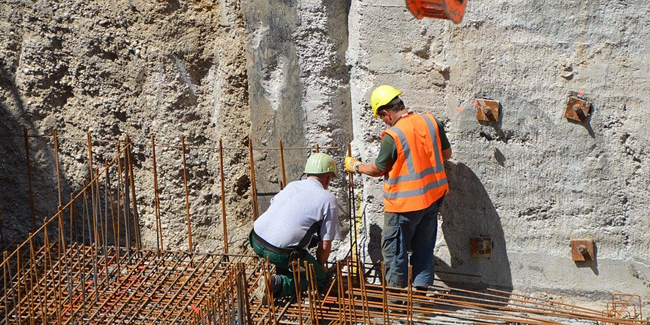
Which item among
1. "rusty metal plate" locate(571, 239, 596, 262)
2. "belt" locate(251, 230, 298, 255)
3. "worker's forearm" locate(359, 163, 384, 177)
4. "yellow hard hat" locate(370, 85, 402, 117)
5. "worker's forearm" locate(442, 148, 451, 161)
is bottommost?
"rusty metal plate" locate(571, 239, 596, 262)

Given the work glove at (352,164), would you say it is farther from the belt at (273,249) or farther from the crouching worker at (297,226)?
the belt at (273,249)

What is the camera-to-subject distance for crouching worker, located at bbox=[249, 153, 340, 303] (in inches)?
227

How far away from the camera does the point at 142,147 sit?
693 centimetres

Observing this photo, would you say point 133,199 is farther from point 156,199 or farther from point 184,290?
point 184,290

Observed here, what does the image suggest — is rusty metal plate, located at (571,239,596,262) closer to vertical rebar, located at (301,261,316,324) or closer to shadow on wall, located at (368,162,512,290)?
shadow on wall, located at (368,162,512,290)

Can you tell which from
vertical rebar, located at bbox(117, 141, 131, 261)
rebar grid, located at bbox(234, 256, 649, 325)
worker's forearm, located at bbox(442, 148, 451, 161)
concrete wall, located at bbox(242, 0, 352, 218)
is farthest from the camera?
vertical rebar, located at bbox(117, 141, 131, 261)

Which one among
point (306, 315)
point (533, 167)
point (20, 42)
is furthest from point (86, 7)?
point (533, 167)

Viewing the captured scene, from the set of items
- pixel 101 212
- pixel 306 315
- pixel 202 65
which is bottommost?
pixel 306 315

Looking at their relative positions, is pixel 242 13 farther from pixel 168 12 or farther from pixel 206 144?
pixel 206 144

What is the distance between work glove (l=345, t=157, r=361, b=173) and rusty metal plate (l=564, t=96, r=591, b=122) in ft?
4.24

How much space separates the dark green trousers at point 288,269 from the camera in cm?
577

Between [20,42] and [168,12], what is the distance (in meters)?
1.14

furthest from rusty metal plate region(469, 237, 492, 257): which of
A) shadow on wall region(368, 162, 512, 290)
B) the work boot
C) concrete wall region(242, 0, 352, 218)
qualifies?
the work boot

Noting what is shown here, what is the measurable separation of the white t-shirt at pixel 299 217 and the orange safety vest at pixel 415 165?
15.2 inches
